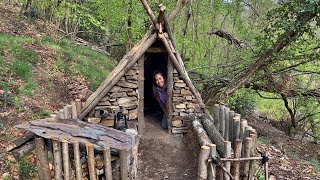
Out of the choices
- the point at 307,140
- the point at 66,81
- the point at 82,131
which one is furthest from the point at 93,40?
the point at 82,131

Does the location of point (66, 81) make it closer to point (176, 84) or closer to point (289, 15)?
point (176, 84)

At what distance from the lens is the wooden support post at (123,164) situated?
4.68m

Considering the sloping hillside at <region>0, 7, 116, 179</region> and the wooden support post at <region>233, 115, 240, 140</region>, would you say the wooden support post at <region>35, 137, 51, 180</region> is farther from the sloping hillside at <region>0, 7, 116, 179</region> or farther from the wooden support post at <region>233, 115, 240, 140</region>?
the wooden support post at <region>233, 115, 240, 140</region>

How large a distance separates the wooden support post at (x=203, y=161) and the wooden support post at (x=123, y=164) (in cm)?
127

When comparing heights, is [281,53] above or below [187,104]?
above

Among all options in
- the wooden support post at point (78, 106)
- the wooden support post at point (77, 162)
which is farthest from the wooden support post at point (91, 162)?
the wooden support post at point (78, 106)

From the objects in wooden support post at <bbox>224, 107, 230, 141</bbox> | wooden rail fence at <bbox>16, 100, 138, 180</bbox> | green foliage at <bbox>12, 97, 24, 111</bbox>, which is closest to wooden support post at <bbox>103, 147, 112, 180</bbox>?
wooden rail fence at <bbox>16, 100, 138, 180</bbox>

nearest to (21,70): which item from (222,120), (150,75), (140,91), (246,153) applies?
(150,75)

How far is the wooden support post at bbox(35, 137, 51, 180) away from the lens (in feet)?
15.2

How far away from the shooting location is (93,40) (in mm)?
21922

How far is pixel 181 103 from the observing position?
24.4ft

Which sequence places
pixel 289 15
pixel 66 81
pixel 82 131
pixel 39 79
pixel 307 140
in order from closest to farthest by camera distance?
pixel 82 131
pixel 289 15
pixel 39 79
pixel 66 81
pixel 307 140

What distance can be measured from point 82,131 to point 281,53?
22.3 ft

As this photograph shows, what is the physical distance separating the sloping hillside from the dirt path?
93.7 inches
